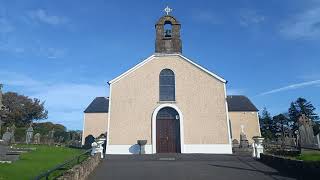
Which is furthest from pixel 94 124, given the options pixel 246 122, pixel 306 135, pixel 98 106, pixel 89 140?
pixel 306 135

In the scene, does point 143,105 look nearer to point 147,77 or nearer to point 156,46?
point 147,77

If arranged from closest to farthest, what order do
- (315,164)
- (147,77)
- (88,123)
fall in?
(315,164) → (147,77) → (88,123)

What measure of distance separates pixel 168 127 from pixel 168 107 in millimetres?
1480

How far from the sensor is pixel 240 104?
127 ft

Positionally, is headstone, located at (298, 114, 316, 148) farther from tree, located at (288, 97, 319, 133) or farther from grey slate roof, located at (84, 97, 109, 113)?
tree, located at (288, 97, 319, 133)

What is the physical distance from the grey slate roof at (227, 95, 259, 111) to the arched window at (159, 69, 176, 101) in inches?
589

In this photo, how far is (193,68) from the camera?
76.2ft

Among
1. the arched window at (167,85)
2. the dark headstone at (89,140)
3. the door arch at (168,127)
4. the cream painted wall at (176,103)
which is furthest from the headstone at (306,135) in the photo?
the dark headstone at (89,140)

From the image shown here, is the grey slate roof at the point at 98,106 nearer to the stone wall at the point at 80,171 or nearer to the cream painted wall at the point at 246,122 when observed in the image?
the cream painted wall at the point at 246,122

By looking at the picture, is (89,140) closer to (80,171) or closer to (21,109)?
(80,171)

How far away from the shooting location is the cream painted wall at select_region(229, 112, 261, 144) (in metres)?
35.6

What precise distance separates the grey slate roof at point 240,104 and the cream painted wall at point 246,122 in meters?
0.72

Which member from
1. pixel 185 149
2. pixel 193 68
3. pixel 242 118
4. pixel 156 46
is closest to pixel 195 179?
pixel 185 149

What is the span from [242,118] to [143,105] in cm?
1844
